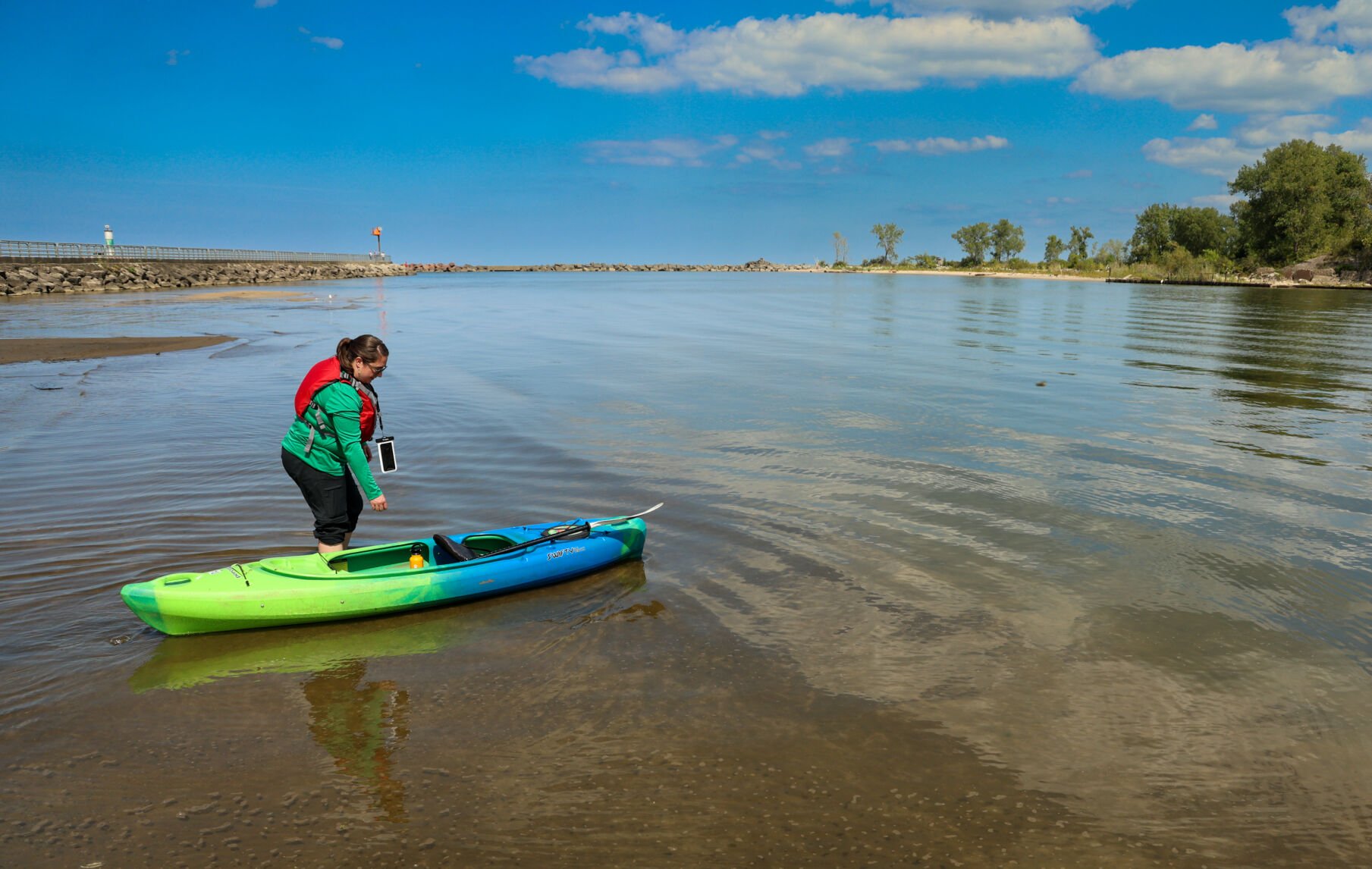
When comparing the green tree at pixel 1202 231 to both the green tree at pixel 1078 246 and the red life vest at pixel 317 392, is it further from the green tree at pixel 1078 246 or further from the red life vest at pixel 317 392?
the red life vest at pixel 317 392

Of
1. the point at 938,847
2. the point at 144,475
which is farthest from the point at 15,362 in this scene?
the point at 938,847

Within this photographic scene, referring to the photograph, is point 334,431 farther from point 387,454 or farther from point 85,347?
point 85,347

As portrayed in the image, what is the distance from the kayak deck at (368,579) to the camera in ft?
22.3

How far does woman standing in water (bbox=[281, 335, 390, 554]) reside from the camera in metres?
7.01

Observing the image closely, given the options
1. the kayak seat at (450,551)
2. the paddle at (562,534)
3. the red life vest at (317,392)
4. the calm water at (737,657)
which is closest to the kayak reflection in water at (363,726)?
the calm water at (737,657)

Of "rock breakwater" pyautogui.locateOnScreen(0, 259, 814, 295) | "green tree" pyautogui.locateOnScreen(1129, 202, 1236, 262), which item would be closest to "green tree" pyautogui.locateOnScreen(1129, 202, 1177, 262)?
"green tree" pyautogui.locateOnScreen(1129, 202, 1236, 262)

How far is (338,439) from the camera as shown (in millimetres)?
7078

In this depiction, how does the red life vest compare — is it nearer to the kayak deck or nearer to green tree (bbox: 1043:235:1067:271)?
the kayak deck

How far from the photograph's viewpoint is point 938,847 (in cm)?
455

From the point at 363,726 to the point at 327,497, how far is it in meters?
2.44

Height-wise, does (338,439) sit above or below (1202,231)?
below

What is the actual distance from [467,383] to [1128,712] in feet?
56.2

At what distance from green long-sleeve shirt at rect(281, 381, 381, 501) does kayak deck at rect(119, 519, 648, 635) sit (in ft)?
2.65

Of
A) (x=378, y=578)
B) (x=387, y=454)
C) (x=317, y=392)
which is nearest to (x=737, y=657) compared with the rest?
(x=378, y=578)
